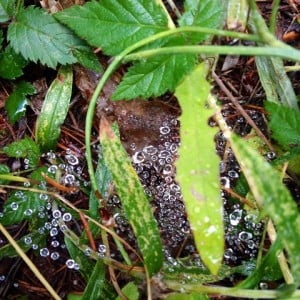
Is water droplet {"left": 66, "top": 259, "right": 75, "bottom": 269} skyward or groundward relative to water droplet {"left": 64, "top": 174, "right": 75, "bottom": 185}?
groundward

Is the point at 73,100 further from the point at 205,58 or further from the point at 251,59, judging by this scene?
the point at 251,59

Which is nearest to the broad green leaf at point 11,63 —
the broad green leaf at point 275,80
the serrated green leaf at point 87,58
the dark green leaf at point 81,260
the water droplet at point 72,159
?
the serrated green leaf at point 87,58

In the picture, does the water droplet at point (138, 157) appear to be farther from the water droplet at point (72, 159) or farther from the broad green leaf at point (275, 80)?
the broad green leaf at point (275, 80)

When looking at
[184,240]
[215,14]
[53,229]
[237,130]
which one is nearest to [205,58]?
[215,14]

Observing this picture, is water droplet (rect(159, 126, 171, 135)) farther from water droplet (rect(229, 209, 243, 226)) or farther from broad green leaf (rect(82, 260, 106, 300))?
broad green leaf (rect(82, 260, 106, 300))

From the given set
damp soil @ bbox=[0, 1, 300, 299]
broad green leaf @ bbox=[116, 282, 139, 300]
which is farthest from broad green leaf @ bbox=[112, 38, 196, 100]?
broad green leaf @ bbox=[116, 282, 139, 300]

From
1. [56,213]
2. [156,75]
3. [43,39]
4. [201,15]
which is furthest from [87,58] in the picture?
[56,213]
